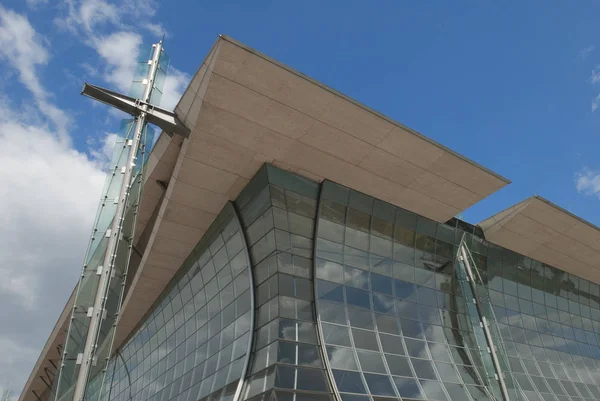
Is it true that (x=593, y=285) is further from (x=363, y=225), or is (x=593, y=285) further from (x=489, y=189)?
(x=363, y=225)

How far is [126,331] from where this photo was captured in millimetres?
26906

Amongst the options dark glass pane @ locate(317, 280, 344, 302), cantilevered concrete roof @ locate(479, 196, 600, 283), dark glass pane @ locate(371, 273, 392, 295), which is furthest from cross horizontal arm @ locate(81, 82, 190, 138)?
cantilevered concrete roof @ locate(479, 196, 600, 283)

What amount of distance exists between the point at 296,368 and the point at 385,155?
7.23 metres

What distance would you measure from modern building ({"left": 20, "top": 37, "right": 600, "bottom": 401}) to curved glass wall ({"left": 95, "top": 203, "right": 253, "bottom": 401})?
86mm

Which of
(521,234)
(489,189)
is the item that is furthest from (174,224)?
(521,234)

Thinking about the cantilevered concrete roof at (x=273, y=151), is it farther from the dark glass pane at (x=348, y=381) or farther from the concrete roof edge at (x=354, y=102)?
the dark glass pane at (x=348, y=381)

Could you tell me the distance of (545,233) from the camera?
2105cm

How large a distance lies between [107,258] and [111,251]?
18 cm

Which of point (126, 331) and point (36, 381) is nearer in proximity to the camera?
point (126, 331)

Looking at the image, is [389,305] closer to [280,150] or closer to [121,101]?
[280,150]

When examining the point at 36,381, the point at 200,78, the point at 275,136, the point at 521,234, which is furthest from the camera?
the point at 36,381

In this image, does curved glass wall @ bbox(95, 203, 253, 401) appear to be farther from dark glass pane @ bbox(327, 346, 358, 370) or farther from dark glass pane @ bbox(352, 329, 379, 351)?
dark glass pane @ bbox(352, 329, 379, 351)

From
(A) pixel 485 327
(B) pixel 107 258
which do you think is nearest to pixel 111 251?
(B) pixel 107 258

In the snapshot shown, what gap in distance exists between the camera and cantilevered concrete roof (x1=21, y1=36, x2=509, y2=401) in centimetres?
1359
